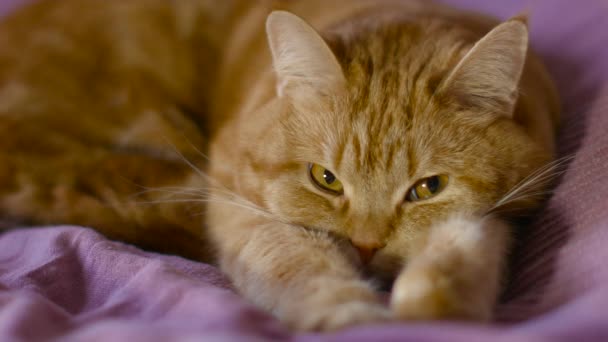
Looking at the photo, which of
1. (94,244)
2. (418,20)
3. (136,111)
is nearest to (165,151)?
(136,111)

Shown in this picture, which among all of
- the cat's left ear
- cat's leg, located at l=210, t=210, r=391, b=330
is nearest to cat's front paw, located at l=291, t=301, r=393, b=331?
cat's leg, located at l=210, t=210, r=391, b=330

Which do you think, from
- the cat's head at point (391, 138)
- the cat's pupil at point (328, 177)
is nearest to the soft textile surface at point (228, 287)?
the cat's head at point (391, 138)

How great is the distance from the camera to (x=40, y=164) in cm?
186

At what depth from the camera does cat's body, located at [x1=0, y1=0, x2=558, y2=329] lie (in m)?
1.27

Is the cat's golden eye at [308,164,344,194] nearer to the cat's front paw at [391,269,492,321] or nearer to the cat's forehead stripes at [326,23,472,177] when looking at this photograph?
the cat's forehead stripes at [326,23,472,177]

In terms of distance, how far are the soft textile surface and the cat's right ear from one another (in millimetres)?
537

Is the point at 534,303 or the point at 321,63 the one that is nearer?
the point at 534,303

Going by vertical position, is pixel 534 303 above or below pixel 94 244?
above

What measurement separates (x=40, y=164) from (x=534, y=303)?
1.48 metres

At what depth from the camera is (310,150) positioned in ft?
4.75

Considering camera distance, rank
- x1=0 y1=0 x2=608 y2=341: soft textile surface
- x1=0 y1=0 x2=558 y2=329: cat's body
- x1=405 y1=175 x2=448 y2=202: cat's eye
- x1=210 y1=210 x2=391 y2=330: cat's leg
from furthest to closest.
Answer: x1=405 y1=175 x2=448 y2=202: cat's eye, x1=0 y1=0 x2=558 y2=329: cat's body, x1=210 y1=210 x2=391 y2=330: cat's leg, x1=0 y1=0 x2=608 y2=341: soft textile surface

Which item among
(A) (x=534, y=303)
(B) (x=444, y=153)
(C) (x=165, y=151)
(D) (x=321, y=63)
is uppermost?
(D) (x=321, y=63)

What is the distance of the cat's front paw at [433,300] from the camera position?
1.01 metres

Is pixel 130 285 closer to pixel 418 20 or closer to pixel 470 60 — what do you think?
pixel 470 60
